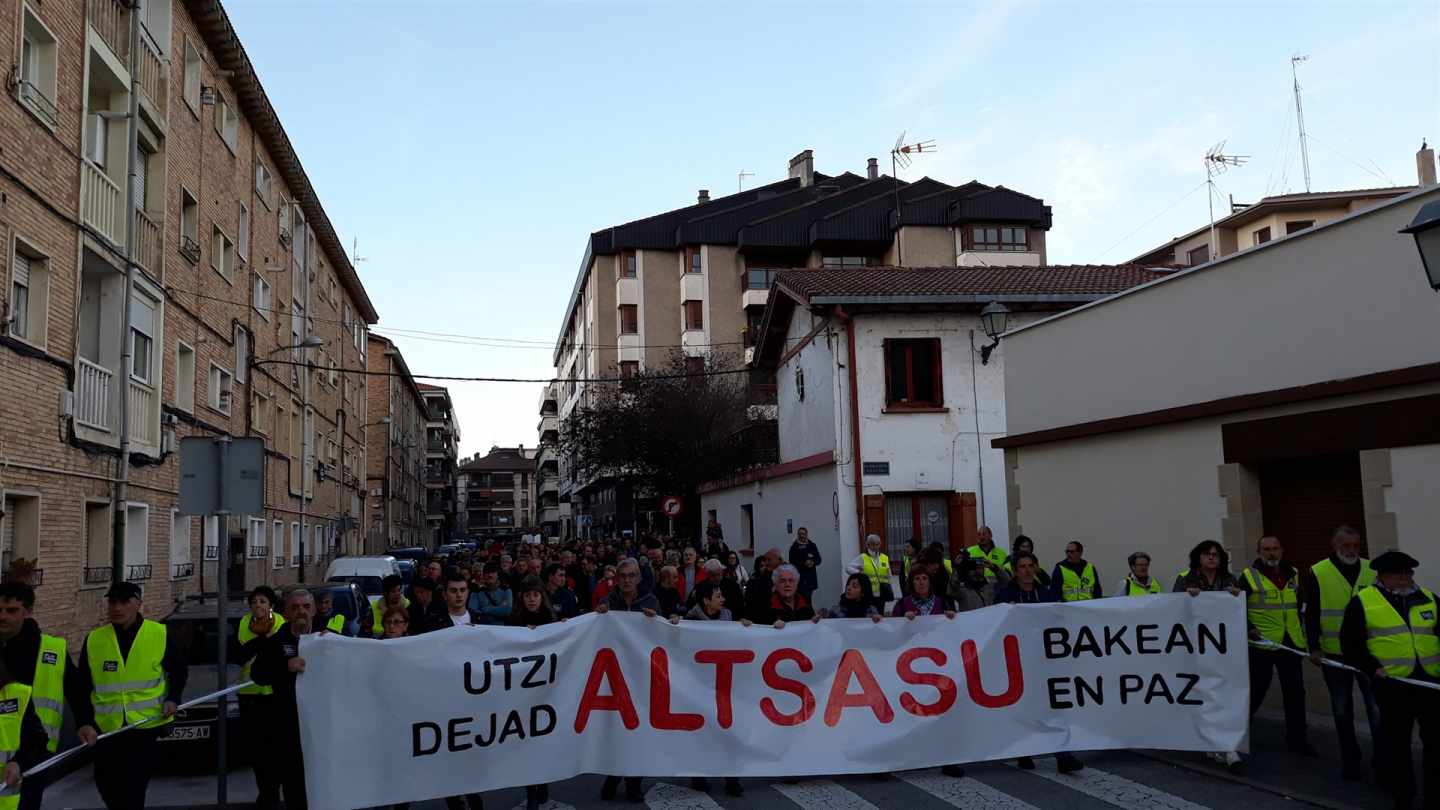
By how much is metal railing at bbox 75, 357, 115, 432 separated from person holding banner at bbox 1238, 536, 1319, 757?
588 inches

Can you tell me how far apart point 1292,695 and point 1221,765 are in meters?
0.99

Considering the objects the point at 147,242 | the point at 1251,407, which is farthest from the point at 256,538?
the point at 1251,407

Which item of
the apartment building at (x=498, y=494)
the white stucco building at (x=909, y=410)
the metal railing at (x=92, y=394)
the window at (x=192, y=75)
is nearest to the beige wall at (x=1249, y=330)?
the white stucco building at (x=909, y=410)

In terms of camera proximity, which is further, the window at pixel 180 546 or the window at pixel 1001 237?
the window at pixel 1001 237

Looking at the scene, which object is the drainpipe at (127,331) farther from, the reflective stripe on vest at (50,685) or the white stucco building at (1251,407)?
the white stucco building at (1251,407)

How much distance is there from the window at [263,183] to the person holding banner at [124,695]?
24.8 metres

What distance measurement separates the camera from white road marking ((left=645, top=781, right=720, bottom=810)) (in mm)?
8109

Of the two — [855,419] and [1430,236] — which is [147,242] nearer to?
[855,419]

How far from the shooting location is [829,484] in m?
25.0

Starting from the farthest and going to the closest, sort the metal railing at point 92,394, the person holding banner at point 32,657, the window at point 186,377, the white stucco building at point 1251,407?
the window at point 186,377 → the metal railing at point 92,394 → the white stucco building at point 1251,407 → the person holding banner at point 32,657

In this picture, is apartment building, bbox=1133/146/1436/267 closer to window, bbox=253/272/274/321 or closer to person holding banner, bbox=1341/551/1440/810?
window, bbox=253/272/274/321

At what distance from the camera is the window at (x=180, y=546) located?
21250mm

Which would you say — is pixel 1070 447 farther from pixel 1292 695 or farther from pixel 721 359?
pixel 721 359

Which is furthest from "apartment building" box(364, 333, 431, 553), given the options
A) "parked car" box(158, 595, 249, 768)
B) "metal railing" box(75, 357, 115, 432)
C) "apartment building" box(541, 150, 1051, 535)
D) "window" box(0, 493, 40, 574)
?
"parked car" box(158, 595, 249, 768)
